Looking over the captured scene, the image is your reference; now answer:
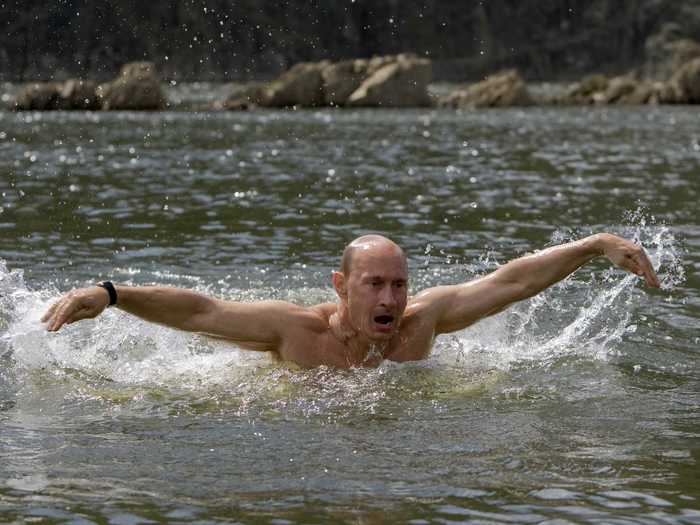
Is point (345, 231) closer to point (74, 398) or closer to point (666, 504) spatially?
point (74, 398)

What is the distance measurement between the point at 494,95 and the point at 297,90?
36.7ft

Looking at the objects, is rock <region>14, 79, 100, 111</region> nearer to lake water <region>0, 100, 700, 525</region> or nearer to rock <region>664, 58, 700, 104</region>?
rock <region>664, 58, 700, 104</region>

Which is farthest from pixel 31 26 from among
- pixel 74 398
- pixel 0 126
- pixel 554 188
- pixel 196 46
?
pixel 74 398

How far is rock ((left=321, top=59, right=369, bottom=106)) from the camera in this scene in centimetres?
7356

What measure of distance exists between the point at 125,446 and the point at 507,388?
301 centimetres

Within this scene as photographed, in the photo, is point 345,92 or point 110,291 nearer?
point 110,291

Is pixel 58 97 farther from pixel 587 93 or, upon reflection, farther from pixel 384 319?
pixel 384 319

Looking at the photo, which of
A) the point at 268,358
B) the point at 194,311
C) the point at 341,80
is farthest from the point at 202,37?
the point at 194,311

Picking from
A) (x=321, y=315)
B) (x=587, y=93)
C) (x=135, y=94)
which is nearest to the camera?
(x=321, y=315)

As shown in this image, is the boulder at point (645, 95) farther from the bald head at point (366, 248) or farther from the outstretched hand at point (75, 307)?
the outstretched hand at point (75, 307)

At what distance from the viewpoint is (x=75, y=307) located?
7879 millimetres

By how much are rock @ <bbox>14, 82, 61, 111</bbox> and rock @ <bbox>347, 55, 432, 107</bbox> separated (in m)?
15.5

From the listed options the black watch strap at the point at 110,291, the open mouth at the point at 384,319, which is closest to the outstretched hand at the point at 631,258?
the open mouth at the point at 384,319

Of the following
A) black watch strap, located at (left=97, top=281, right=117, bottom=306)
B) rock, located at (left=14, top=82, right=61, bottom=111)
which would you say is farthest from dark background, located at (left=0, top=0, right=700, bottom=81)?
black watch strap, located at (left=97, top=281, right=117, bottom=306)
